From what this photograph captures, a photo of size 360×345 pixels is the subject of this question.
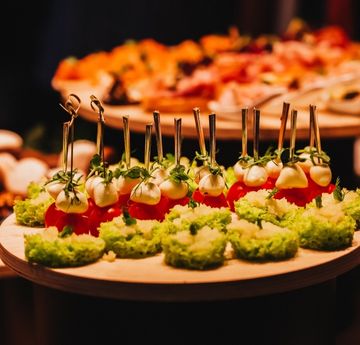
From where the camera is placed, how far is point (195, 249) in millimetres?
2539

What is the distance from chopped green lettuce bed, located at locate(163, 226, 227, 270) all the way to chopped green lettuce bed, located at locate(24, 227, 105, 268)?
0.22 metres

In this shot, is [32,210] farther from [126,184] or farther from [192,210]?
[192,210]

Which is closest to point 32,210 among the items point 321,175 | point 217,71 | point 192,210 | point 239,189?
point 192,210

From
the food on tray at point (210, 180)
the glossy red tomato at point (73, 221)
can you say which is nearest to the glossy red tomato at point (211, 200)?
the food on tray at point (210, 180)

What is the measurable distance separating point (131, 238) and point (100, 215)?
9.4 inches

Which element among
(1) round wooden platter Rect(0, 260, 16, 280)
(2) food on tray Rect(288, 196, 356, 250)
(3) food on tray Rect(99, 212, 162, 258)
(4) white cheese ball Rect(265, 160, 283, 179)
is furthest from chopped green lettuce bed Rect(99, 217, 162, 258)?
(1) round wooden platter Rect(0, 260, 16, 280)

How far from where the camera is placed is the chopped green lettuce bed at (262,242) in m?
2.59

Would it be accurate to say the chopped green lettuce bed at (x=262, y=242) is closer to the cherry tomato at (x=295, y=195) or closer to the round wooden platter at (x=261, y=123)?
the cherry tomato at (x=295, y=195)

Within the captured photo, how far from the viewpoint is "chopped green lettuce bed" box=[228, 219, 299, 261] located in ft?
8.50

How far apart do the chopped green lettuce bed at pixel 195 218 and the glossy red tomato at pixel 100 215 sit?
176mm

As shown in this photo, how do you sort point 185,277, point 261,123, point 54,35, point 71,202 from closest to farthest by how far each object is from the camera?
point 185,277 < point 71,202 < point 261,123 < point 54,35

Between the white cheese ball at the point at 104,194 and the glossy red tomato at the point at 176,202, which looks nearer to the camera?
the white cheese ball at the point at 104,194

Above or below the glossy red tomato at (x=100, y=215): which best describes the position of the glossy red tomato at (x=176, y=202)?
above

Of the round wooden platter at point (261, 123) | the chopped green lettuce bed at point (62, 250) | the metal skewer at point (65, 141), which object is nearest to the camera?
the chopped green lettuce bed at point (62, 250)
